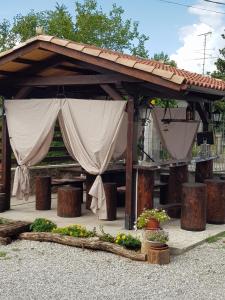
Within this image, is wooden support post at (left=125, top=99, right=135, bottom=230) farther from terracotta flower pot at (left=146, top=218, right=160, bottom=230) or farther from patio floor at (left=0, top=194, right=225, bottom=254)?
terracotta flower pot at (left=146, top=218, right=160, bottom=230)

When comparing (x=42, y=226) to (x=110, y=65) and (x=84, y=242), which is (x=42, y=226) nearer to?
(x=84, y=242)

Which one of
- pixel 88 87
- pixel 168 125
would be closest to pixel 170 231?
pixel 168 125

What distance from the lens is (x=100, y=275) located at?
19.5 ft

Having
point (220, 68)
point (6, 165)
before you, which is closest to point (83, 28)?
point (220, 68)

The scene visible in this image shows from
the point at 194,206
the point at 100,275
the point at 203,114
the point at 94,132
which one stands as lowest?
the point at 100,275

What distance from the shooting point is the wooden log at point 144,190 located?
8.30m

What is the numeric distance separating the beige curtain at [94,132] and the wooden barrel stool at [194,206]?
138cm

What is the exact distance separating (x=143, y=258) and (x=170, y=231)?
1650mm

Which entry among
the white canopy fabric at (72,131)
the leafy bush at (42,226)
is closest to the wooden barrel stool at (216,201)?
the white canopy fabric at (72,131)

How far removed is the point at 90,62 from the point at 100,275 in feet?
11.9

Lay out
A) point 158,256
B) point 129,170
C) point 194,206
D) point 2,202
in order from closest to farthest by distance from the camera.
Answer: point 158,256
point 194,206
point 129,170
point 2,202

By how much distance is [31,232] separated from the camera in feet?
25.2

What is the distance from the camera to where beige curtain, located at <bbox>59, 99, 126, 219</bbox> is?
8.27 meters

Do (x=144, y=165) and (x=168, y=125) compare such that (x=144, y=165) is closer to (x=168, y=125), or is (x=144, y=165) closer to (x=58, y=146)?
(x=168, y=125)
